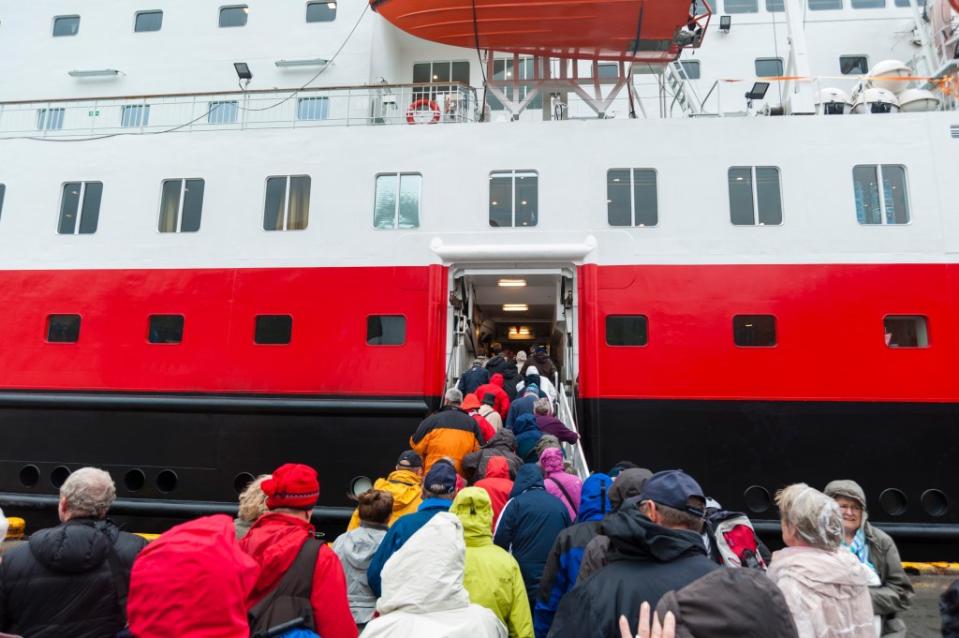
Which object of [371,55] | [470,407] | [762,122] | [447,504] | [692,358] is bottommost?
[447,504]

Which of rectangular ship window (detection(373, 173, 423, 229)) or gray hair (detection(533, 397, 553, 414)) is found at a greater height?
rectangular ship window (detection(373, 173, 423, 229))

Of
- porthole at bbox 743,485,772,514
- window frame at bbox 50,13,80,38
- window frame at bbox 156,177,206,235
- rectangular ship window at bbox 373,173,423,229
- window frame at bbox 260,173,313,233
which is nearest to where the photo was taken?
porthole at bbox 743,485,772,514

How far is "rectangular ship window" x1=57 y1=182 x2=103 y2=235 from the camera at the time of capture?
337 inches

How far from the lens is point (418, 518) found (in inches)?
124

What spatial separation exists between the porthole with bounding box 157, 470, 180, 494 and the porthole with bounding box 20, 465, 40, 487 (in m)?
1.72

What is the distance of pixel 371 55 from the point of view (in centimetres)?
1104

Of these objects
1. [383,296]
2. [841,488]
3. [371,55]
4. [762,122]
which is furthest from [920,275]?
[371,55]

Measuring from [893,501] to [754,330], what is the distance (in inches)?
93.5

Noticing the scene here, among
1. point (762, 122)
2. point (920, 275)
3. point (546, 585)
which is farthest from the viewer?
point (762, 122)

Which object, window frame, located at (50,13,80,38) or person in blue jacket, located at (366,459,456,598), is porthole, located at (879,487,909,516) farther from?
window frame, located at (50,13,80,38)

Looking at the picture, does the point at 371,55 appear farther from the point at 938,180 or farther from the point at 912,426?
the point at 912,426

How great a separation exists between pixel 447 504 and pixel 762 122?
22.2ft

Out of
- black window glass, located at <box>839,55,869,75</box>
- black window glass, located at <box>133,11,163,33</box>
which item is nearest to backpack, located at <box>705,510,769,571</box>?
black window glass, located at <box>839,55,869,75</box>

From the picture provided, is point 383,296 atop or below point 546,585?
atop
